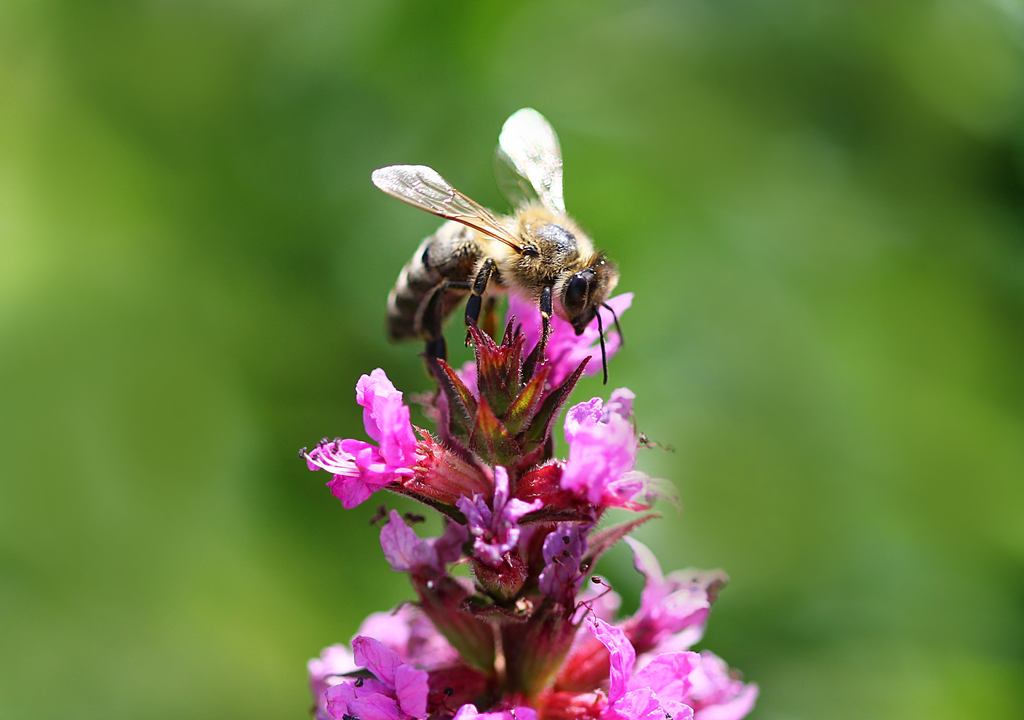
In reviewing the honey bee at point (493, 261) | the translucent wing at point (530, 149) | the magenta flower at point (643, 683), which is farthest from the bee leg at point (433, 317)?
the magenta flower at point (643, 683)

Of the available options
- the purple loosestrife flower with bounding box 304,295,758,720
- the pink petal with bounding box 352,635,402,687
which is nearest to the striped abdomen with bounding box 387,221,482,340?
the purple loosestrife flower with bounding box 304,295,758,720

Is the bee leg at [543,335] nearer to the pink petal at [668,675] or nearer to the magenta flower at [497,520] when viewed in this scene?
the magenta flower at [497,520]

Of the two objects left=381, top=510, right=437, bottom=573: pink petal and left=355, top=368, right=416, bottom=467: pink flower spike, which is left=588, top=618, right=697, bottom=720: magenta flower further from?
left=355, top=368, right=416, bottom=467: pink flower spike

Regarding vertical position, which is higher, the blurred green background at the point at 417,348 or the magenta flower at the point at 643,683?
the blurred green background at the point at 417,348

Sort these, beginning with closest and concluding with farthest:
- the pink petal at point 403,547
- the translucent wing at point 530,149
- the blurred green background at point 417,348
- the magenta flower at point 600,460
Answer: the magenta flower at point 600,460 < the pink petal at point 403,547 < the translucent wing at point 530,149 < the blurred green background at point 417,348

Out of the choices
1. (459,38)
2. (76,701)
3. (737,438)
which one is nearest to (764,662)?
(737,438)

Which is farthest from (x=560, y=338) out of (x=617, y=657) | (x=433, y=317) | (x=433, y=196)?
(x=617, y=657)
